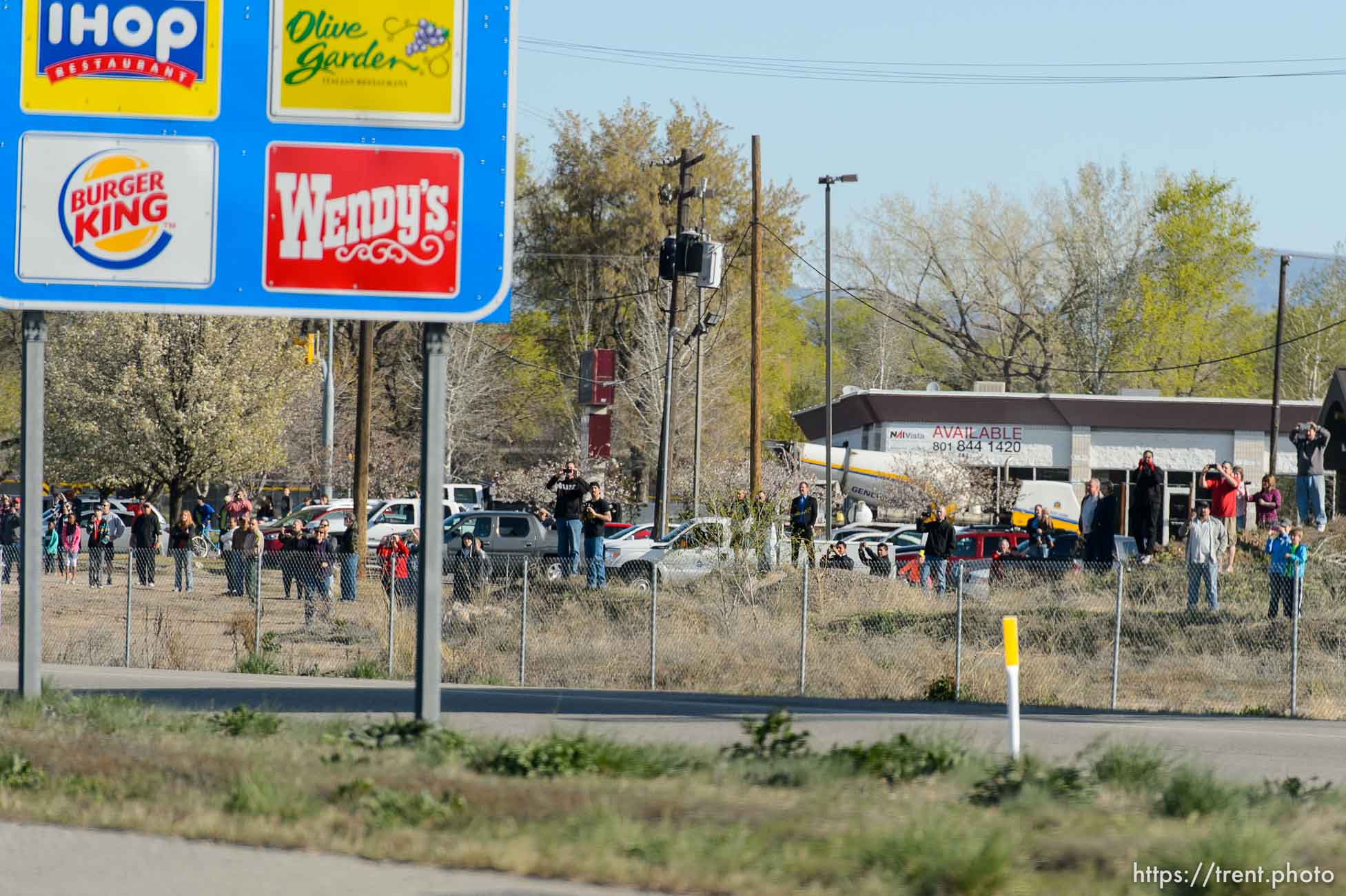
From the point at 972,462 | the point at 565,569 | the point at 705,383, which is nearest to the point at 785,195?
the point at 705,383

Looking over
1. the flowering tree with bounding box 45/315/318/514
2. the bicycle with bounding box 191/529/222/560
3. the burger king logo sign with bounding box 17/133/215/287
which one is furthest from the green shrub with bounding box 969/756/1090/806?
the flowering tree with bounding box 45/315/318/514

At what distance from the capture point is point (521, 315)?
63469mm

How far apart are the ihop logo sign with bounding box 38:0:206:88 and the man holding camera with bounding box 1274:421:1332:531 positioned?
906 inches

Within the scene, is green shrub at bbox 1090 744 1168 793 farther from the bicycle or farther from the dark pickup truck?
the bicycle

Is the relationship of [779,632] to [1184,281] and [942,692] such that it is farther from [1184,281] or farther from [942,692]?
[1184,281]

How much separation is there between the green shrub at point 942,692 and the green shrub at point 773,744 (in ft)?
27.2

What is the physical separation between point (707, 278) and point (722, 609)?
9865 mm

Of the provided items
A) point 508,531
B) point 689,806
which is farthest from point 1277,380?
point 689,806

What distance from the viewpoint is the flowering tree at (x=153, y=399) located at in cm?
4516

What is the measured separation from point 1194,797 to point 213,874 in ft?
14.9

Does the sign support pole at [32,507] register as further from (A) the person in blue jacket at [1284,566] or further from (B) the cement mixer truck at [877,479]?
(B) the cement mixer truck at [877,479]

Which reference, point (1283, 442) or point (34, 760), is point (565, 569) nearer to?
point (34, 760)

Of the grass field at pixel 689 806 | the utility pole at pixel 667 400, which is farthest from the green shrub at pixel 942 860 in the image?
the utility pole at pixel 667 400

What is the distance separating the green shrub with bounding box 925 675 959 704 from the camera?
1727 cm
